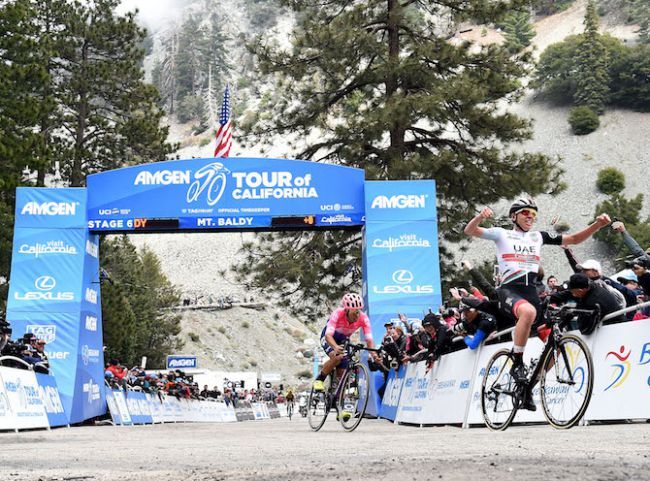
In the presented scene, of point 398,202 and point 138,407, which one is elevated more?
point 398,202

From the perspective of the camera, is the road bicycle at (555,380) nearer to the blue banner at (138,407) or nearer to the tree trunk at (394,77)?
the blue banner at (138,407)

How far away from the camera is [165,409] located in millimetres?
33344

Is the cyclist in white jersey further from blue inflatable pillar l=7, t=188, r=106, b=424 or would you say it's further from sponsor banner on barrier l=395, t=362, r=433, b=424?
blue inflatable pillar l=7, t=188, r=106, b=424

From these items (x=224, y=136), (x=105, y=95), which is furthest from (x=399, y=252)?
(x=105, y=95)

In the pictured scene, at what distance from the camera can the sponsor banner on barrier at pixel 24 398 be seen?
1583 centimetres

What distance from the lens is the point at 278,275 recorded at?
32.8m

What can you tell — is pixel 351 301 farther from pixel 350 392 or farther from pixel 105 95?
pixel 105 95

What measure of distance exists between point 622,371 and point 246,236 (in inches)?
4614

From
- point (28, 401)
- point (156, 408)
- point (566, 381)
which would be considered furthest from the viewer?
point (156, 408)

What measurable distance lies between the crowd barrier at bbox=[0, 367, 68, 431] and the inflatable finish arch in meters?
2.88

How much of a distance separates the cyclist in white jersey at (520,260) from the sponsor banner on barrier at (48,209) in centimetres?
1720

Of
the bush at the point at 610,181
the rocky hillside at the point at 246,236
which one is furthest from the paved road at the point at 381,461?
the bush at the point at 610,181

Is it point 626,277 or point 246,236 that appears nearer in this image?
point 626,277

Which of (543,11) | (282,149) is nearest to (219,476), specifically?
(282,149)
